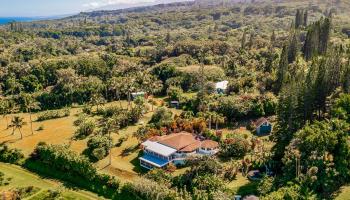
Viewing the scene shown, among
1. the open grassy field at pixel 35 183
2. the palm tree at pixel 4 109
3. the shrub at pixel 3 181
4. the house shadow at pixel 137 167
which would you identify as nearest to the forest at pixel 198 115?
the shrub at pixel 3 181

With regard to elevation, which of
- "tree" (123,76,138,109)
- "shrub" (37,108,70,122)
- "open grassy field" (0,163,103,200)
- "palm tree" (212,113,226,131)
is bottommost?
"open grassy field" (0,163,103,200)

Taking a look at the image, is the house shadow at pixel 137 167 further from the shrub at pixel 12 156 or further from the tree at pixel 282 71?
the tree at pixel 282 71

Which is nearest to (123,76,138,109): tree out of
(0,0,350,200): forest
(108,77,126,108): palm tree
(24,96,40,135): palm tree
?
(0,0,350,200): forest

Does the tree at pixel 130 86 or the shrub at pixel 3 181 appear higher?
the tree at pixel 130 86

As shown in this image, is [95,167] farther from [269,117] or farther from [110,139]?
[269,117]

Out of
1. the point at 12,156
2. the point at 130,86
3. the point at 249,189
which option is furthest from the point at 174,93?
the point at 249,189

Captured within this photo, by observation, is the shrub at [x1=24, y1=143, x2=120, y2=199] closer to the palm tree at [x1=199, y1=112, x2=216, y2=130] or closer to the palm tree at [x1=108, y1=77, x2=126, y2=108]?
the palm tree at [x1=199, y1=112, x2=216, y2=130]

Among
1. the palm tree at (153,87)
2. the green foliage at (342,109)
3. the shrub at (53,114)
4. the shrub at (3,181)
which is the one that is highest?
the green foliage at (342,109)
